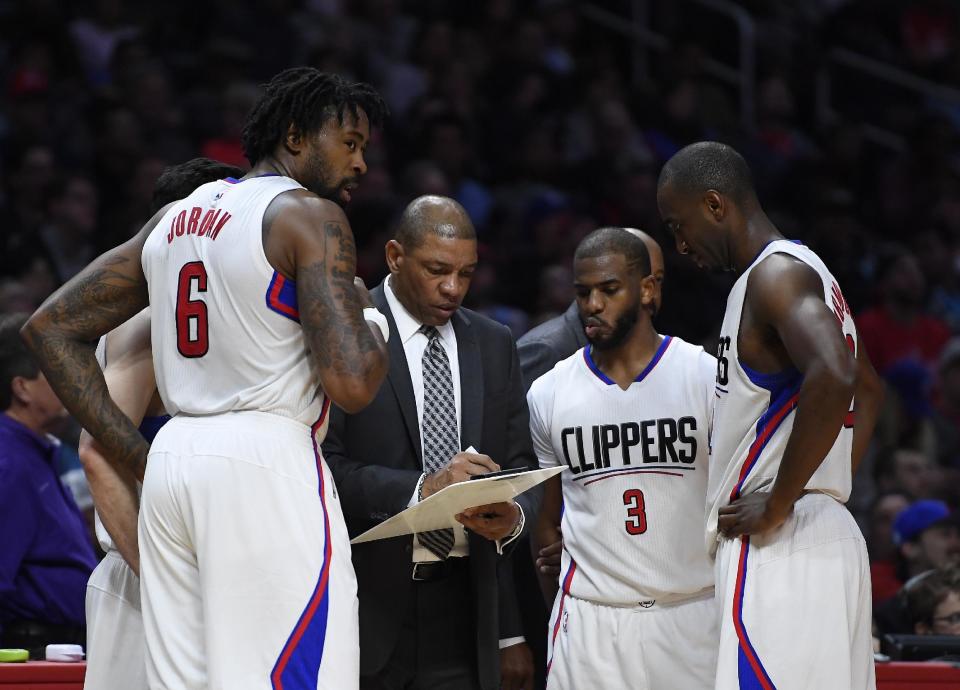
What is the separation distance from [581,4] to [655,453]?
28.6 ft

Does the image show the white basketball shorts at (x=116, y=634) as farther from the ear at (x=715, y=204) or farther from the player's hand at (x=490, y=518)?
the ear at (x=715, y=204)

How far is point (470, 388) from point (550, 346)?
109cm

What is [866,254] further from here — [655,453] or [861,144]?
[655,453]

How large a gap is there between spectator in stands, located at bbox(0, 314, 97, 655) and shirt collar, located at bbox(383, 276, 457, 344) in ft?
4.59

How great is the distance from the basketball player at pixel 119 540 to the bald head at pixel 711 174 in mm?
1535

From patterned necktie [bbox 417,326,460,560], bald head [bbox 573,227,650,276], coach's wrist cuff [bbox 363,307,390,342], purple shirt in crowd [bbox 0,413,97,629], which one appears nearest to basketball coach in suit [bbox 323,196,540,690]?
patterned necktie [bbox 417,326,460,560]

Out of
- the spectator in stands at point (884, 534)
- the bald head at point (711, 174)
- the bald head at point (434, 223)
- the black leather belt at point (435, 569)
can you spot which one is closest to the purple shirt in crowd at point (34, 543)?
the black leather belt at point (435, 569)

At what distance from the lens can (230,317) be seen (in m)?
3.44

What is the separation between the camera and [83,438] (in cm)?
386

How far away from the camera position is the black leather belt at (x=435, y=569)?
421 cm

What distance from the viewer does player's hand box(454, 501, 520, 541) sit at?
4.03 metres

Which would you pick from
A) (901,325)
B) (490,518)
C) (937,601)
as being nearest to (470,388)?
(490,518)

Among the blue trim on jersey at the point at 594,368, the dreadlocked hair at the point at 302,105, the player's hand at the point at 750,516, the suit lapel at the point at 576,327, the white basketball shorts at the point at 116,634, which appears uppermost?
the dreadlocked hair at the point at 302,105

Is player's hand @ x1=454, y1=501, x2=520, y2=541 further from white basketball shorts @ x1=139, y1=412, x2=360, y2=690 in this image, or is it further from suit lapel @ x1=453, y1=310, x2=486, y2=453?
white basketball shorts @ x1=139, y1=412, x2=360, y2=690
